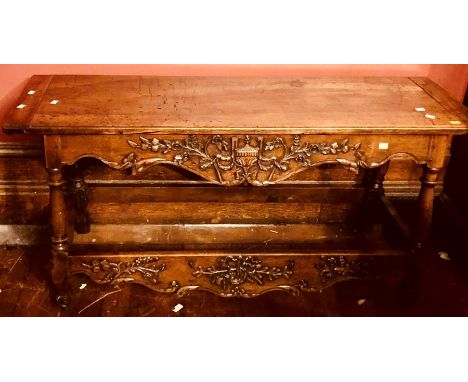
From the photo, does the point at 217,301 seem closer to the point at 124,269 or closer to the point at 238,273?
the point at 238,273

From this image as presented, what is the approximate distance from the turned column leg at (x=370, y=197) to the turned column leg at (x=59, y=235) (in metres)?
1.31

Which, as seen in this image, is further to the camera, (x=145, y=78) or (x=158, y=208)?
(x=158, y=208)

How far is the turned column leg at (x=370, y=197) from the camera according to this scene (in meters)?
2.65

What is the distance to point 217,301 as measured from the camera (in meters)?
2.46

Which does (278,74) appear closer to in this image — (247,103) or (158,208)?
(247,103)

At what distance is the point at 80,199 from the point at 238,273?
0.76m

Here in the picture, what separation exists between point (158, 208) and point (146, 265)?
48cm

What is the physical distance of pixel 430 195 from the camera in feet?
7.02

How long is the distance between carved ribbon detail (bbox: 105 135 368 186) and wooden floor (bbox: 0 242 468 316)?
670mm

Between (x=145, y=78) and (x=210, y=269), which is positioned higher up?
(x=145, y=78)

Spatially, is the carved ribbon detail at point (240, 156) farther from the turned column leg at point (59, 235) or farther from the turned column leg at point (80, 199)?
the turned column leg at point (80, 199)

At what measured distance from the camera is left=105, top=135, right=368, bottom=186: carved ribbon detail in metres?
1.93

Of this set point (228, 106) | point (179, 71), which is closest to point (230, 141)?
point (228, 106)

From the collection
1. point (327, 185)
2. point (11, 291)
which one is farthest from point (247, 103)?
point (11, 291)
